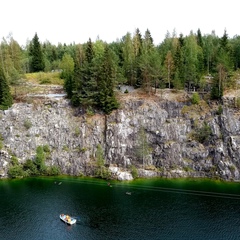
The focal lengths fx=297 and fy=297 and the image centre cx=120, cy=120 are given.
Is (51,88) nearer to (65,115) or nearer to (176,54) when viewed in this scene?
(65,115)

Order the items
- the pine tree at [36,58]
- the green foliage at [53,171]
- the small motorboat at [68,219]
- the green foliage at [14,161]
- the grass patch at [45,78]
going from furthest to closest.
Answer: the pine tree at [36,58] < the grass patch at [45,78] < the green foliage at [14,161] < the green foliage at [53,171] < the small motorboat at [68,219]

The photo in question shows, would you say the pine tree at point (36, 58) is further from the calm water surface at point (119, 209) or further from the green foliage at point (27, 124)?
the calm water surface at point (119, 209)

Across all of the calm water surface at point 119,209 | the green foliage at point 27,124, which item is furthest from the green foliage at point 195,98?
the green foliage at point 27,124

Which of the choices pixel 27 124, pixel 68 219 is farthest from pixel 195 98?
pixel 68 219

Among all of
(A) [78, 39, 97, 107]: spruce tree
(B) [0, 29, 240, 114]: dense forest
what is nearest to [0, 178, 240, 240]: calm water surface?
(A) [78, 39, 97, 107]: spruce tree

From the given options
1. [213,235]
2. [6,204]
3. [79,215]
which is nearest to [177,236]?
[213,235]

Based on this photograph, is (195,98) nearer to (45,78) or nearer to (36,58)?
(45,78)
